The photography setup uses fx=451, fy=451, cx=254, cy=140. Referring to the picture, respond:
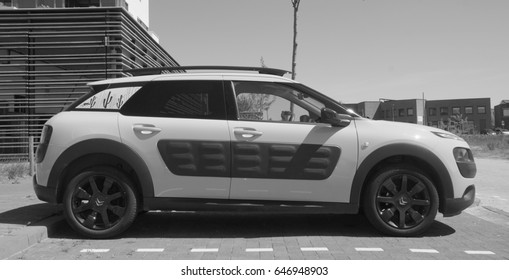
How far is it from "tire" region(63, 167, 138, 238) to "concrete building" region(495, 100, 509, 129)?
10051 centimetres

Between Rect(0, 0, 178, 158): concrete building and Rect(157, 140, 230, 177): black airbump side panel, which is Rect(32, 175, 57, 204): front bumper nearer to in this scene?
Rect(157, 140, 230, 177): black airbump side panel

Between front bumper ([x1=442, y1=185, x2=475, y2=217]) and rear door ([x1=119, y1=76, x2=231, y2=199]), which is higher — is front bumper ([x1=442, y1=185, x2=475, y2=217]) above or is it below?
below

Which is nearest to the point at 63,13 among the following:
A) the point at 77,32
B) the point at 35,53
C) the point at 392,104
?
the point at 77,32

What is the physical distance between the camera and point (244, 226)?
579 centimetres

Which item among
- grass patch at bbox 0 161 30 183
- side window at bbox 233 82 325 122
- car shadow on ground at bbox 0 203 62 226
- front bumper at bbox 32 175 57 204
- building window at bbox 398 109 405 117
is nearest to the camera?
front bumper at bbox 32 175 57 204

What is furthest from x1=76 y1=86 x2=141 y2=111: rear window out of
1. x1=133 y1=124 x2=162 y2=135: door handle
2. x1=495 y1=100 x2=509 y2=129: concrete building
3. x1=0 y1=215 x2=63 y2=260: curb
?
x1=495 y1=100 x2=509 y2=129: concrete building

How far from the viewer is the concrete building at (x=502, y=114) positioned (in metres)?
92.9

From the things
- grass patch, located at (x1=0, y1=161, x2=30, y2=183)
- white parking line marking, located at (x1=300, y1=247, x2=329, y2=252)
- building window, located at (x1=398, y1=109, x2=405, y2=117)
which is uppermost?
building window, located at (x1=398, y1=109, x2=405, y2=117)

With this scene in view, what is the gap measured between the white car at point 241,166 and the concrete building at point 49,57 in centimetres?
994

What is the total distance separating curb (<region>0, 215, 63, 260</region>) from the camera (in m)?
4.45

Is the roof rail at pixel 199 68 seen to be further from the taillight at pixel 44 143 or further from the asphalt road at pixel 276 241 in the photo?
the asphalt road at pixel 276 241

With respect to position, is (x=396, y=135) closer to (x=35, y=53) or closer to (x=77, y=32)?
(x=77, y=32)
